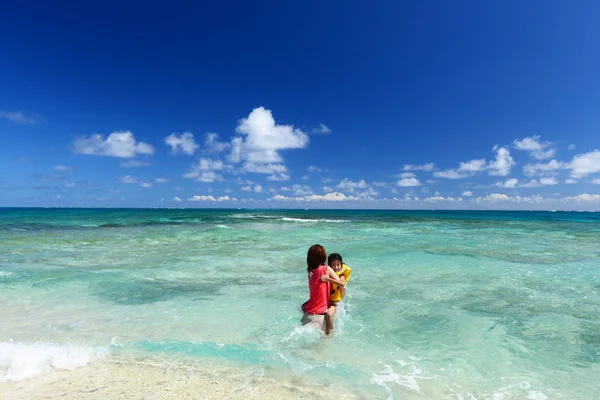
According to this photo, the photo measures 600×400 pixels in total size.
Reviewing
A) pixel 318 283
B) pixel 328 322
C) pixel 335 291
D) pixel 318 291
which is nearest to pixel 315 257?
pixel 318 283

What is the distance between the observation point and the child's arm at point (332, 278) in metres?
6.46

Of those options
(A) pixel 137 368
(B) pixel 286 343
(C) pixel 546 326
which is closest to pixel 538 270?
(C) pixel 546 326

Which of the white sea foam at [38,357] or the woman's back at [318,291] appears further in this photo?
the woman's back at [318,291]

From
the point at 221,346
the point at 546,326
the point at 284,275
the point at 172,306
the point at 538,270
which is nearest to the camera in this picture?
the point at 221,346

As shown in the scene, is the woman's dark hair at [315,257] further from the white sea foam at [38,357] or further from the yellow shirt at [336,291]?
the white sea foam at [38,357]

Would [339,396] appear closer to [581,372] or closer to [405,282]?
[581,372]

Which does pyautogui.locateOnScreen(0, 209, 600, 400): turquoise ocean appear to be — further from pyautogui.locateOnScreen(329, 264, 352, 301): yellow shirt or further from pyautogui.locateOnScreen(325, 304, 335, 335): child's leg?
pyautogui.locateOnScreen(329, 264, 352, 301): yellow shirt

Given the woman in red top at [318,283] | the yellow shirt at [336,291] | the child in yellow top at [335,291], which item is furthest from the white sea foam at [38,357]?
the yellow shirt at [336,291]

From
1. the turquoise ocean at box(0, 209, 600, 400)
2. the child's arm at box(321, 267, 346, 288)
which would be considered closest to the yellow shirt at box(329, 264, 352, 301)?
the child's arm at box(321, 267, 346, 288)

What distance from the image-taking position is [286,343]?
6250 mm

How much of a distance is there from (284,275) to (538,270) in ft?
32.2

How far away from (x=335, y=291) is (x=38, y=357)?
16.0 ft

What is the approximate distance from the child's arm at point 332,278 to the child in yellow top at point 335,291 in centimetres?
12

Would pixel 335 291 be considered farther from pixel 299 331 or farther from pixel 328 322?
pixel 299 331
